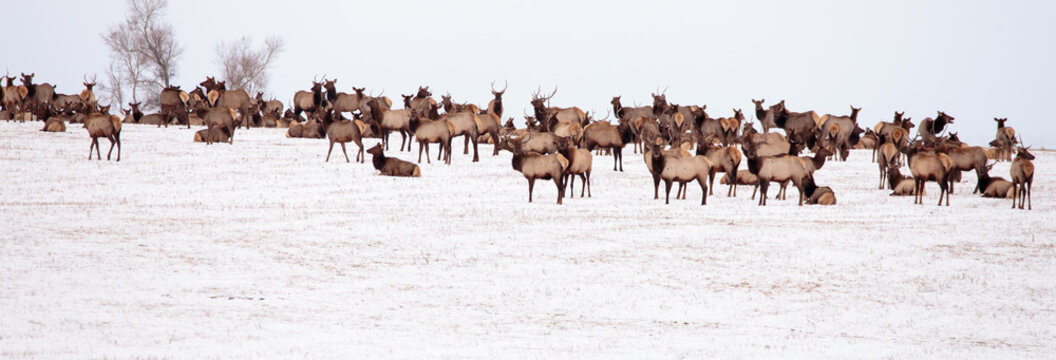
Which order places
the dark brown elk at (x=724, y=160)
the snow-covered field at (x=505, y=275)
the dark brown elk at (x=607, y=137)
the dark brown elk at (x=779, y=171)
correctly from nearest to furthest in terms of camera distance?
the snow-covered field at (x=505, y=275), the dark brown elk at (x=779, y=171), the dark brown elk at (x=724, y=160), the dark brown elk at (x=607, y=137)

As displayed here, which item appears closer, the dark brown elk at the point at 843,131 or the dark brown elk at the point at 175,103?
the dark brown elk at the point at 843,131

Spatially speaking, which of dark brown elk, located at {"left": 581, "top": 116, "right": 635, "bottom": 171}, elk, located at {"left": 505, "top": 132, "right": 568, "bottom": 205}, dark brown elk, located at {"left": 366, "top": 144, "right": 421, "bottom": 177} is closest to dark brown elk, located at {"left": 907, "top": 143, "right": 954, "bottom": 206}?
elk, located at {"left": 505, "top": 132, "right": 568, "bottom": 205}

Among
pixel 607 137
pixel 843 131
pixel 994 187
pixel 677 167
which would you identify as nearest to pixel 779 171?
pixel 677 167

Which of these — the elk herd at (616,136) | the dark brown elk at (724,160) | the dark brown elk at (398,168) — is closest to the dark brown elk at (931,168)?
the elk herd at (616,136)

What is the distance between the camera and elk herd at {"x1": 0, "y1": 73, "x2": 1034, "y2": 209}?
19094 millimetres

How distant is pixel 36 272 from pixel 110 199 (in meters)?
7.83

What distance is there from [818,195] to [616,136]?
8001mm

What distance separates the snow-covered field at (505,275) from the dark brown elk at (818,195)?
365 millimetres

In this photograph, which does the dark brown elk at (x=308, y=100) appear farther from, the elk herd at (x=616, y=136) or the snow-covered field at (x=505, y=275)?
the snow-covered field at (x=505, y=275)

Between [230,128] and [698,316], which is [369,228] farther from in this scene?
[230,128]

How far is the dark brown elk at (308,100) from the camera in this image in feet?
135

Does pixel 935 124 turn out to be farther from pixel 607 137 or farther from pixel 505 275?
pixel 505 275

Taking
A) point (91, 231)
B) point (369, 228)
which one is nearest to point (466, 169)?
point (369, 228)

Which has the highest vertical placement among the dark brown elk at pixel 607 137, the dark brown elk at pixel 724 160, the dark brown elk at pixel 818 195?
the dark brown elk at pixel 607 137
